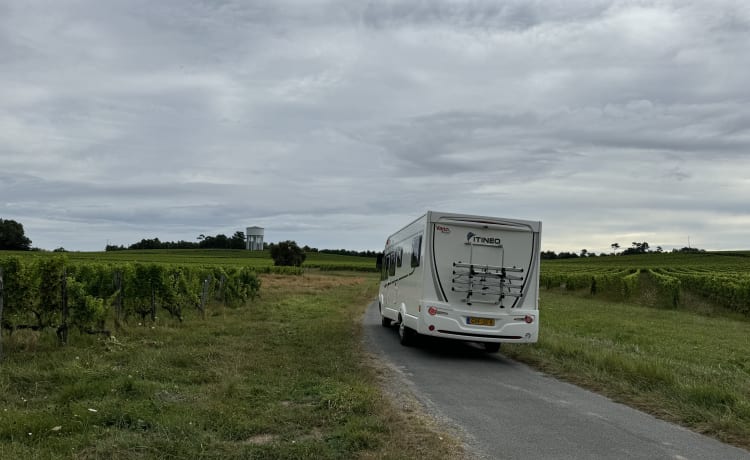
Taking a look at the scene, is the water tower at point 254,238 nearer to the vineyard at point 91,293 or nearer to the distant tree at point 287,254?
the distant tree at point 287,254

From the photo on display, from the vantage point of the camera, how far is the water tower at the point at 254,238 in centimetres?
13700

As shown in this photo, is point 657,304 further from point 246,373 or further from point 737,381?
point 246,373

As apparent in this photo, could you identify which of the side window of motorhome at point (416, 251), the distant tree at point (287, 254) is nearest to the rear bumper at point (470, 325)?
the side window of motorhome at point (416, 251)

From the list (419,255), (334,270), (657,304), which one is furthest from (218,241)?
(419,255)

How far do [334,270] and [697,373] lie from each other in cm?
8727

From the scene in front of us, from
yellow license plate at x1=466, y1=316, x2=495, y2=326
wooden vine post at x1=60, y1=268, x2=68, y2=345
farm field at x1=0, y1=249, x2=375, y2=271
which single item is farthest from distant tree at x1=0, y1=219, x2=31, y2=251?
yellow license plate at x1=466, y1=316, x2=495, y2=326

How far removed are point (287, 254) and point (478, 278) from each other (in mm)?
79631

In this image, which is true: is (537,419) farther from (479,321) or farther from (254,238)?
A: (254,238)

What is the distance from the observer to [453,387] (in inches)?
365

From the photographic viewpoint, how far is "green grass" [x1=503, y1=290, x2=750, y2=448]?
743cm

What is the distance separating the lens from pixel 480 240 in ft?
41.4

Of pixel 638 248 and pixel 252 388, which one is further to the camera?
pixel 638 248

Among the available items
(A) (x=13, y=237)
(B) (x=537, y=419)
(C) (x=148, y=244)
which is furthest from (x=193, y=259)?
(B) (x=537, y=419)

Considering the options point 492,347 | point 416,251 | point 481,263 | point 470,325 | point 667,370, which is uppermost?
point 416,251
